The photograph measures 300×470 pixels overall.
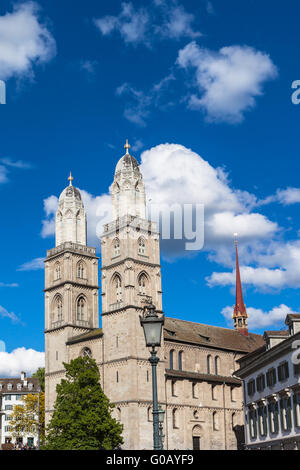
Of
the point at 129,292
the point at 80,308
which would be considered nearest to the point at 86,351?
the point at 80,308

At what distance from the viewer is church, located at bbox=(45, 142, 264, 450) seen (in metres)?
79.1

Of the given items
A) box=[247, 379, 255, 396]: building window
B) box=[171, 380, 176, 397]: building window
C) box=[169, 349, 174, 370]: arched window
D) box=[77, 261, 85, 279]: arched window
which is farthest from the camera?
box=[77, 261, 85, 279]: arched window

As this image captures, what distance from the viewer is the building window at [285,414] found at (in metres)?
45.8

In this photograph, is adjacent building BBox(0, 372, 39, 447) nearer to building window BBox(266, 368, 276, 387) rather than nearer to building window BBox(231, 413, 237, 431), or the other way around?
building window BBox(231, 413, 237, 431)

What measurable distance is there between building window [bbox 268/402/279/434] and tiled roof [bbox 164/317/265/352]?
36.4 meters

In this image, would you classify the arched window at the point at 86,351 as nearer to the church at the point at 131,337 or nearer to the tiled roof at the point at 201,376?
the church at the point at 131,337

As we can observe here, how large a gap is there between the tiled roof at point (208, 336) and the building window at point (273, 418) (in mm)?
36391

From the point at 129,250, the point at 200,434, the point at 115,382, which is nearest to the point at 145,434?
the point at 115,382

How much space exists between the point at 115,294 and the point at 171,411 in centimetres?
1572

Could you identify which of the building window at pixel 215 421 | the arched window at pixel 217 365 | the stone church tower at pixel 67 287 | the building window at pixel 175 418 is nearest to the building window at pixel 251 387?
the building window at pixel 175 418

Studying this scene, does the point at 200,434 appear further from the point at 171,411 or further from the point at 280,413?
the point at 280,413

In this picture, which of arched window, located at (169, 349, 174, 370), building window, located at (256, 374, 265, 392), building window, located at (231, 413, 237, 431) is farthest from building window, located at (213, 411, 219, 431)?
building window, located at (256, 374, 265, 392)

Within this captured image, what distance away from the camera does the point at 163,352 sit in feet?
275

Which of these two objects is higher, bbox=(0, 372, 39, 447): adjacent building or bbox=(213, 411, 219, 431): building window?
bbox=(0, 372, 39, 447): adjacent building
